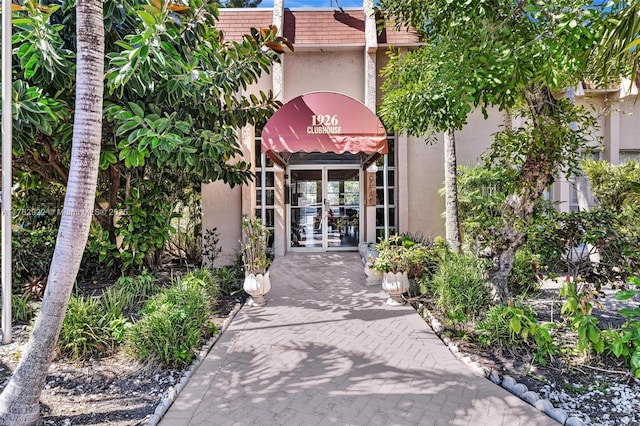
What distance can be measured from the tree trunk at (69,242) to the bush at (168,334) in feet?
5.23

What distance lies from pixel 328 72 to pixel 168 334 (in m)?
10.9

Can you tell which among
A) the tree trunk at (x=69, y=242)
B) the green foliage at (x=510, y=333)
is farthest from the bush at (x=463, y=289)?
the tree trunk at (x=69, y=242)

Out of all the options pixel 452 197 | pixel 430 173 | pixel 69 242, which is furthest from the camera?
pixel 430 173

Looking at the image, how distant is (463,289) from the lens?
7.03 meters

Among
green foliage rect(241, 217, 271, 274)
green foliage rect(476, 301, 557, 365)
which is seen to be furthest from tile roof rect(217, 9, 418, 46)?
green foliage rect(476, 301, 557, 365)

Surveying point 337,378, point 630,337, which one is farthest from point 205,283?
point 630,337

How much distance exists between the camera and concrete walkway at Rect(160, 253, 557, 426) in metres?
4.24

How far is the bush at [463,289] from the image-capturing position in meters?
6.88

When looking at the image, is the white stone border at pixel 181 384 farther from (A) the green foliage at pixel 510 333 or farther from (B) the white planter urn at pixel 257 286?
(A) the green foliage at pixel 510 333

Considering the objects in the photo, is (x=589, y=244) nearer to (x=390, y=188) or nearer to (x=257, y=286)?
(x=257, y=286)

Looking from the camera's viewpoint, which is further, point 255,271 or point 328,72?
point 328,72

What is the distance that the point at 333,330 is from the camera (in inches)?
274

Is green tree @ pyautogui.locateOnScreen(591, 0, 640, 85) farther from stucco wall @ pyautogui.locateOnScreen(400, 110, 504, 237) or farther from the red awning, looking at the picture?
stucco wall @ pyautogui.locateOnScreen(400, 110, 504, 237)

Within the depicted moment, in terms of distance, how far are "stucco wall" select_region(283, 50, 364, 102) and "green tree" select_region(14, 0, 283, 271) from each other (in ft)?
11.7
